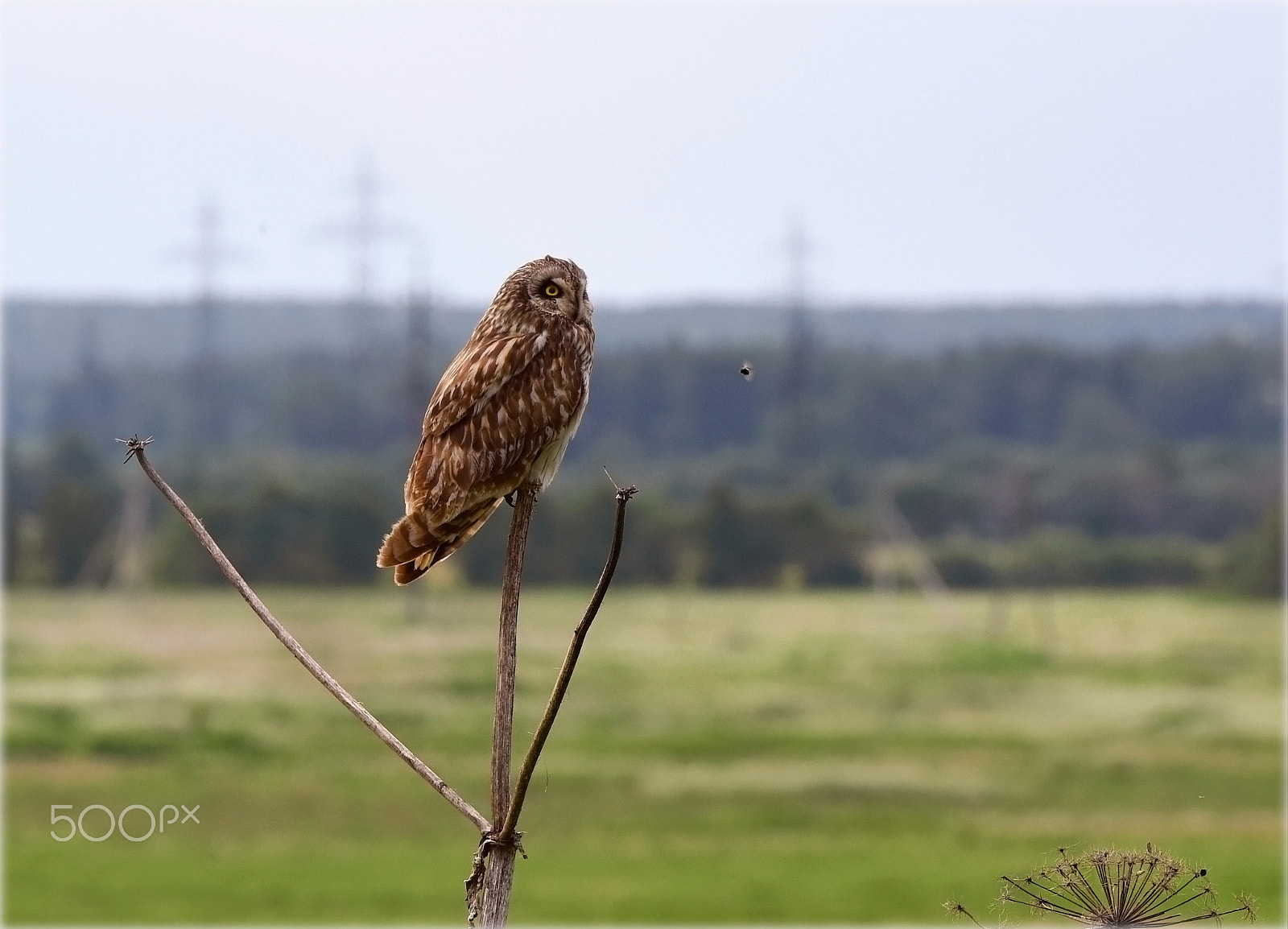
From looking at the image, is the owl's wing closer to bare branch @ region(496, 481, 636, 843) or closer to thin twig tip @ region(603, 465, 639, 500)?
bare branch @ region(496, 481, 636, 843)

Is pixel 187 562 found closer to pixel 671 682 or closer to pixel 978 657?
pixel 671 682

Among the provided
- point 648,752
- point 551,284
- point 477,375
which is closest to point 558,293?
point 551,284

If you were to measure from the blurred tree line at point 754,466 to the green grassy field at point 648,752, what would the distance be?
2.49 m

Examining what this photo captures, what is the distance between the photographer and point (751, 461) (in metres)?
84.8

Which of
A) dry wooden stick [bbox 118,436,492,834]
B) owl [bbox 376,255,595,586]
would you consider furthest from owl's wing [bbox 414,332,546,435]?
dry wooden stick [bbox 118,436,492,834]

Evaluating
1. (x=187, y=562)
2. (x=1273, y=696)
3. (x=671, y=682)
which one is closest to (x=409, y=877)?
(x=671, y=682)

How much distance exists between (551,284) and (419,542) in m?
0.68

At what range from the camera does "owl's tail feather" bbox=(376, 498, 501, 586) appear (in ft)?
11.3

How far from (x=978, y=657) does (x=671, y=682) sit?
41.8 feet

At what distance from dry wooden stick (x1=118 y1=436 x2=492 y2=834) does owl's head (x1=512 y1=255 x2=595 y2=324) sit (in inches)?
41.7

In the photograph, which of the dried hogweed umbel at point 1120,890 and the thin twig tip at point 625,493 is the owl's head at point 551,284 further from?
the dried hogweed umbel at point 1120,890

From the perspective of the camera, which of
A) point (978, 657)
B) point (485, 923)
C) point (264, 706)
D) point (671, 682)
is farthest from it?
point (978, 657)

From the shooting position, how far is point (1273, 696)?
52.0 metres

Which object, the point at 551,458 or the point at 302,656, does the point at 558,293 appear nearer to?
the point at 551,458
